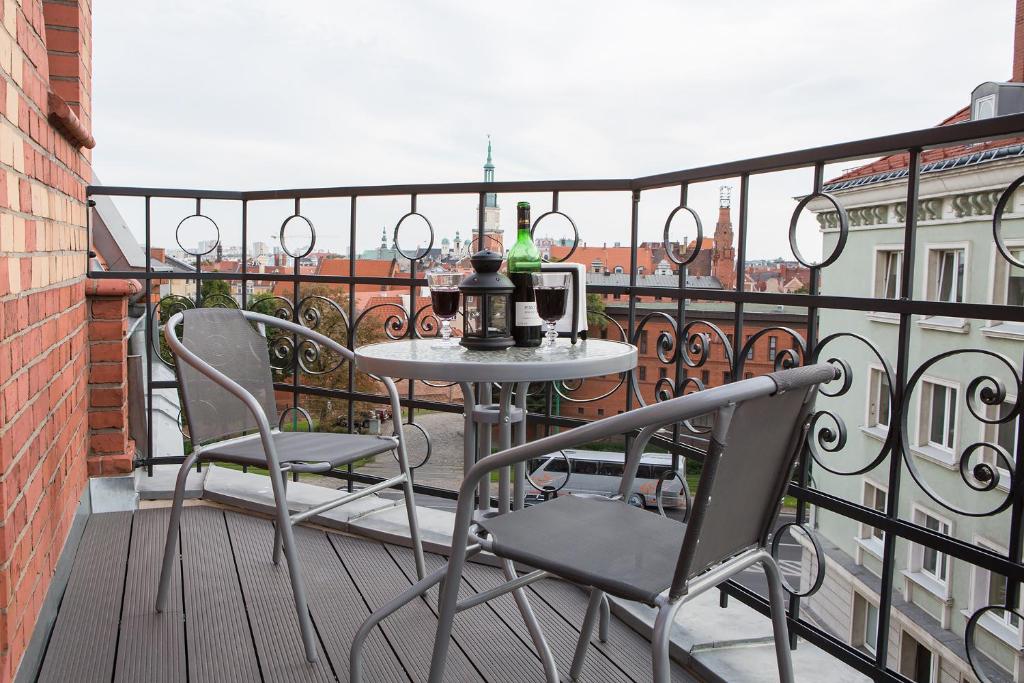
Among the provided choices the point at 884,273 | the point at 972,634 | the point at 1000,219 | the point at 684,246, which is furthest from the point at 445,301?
the point at 884,273

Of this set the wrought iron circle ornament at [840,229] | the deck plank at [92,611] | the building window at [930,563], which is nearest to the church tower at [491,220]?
the wrought iron circle ornament at [840,229]

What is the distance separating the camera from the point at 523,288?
1811 millimetres

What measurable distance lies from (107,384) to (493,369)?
220 cm

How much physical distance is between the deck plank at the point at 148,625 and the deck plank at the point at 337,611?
35 cm

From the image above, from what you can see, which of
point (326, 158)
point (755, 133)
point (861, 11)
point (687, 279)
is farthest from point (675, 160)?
point (687, 279)

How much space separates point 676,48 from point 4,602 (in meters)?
44.1

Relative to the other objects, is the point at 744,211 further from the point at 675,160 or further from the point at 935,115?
the point at 935,115

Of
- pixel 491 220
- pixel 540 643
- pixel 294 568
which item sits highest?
pixel 491 220

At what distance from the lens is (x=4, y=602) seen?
139cm

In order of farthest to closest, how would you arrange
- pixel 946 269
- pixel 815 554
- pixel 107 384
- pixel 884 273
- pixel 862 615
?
pixel 862 615 → pixel 946 269 → pixel 884 273 → pixel 107 384 → pixel 815 554

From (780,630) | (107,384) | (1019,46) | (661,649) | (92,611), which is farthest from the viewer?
(1019,46)

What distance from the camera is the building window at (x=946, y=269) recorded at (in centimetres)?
2074

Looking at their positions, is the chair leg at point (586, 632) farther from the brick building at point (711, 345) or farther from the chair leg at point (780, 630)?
the brick building at point (711, 345)

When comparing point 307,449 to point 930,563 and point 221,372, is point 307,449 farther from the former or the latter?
point 930,563
